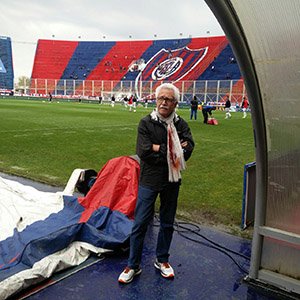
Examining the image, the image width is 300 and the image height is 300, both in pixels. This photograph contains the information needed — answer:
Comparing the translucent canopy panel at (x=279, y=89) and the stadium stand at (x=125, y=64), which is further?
the stadium stand at (x=125, y=64)

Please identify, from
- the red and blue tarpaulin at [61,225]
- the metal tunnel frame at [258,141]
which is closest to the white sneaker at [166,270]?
the red and blue tarpaulin at [61,225]

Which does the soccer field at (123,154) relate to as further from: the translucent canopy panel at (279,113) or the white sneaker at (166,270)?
the translucent canopy panel at (279,113)

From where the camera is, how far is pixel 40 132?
523 inches

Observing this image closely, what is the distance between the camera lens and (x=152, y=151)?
2.85 meters

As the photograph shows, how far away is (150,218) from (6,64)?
69.1 m

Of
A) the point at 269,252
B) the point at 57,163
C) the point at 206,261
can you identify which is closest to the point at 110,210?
the point at 206,261

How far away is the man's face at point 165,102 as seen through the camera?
286 cm

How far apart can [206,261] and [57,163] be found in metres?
5.26

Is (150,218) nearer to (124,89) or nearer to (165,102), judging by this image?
(165,102)

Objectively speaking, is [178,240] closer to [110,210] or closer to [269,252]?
[110,210]

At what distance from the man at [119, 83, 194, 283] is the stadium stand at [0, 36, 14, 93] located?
64.1 meters

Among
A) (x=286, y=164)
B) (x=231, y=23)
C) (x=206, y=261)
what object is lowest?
(x=206, y=261)

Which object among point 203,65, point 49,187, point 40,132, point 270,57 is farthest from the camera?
point 203,65

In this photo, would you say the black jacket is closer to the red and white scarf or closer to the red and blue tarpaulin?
the red and white scarf
